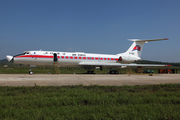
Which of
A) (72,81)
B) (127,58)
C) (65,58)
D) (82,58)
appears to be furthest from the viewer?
(127,58)

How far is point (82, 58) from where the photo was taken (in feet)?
88.2

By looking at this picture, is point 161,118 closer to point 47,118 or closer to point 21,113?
point 47,118

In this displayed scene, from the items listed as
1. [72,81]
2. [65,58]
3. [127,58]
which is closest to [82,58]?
[65,58]

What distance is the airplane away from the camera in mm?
23391

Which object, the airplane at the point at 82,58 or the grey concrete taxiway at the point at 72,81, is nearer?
the grey concrete taxiway at the point at 72,81

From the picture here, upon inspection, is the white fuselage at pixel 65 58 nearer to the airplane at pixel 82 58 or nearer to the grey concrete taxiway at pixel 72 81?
the airplane at pixel 82 58

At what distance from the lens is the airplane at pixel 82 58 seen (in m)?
23.4

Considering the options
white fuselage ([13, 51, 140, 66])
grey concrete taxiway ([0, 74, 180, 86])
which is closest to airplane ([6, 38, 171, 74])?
white fuselage ([13, 51, 140, 66])

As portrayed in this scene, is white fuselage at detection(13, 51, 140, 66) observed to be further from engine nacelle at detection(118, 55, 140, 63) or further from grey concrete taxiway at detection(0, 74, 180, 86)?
grey concrete taxiway at detection(0, 74, 180, 86)

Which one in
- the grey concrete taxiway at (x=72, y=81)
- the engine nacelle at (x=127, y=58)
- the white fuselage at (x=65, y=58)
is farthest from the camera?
the engine nacelle at (x=127, y=58)

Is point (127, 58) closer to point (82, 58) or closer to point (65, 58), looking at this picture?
point (82, 58)

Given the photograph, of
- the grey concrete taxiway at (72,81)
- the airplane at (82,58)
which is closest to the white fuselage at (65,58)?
the airplane at (82,58)

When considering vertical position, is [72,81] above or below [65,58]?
below

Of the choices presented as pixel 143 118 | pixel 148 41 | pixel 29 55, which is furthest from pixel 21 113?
pixel 148 41
